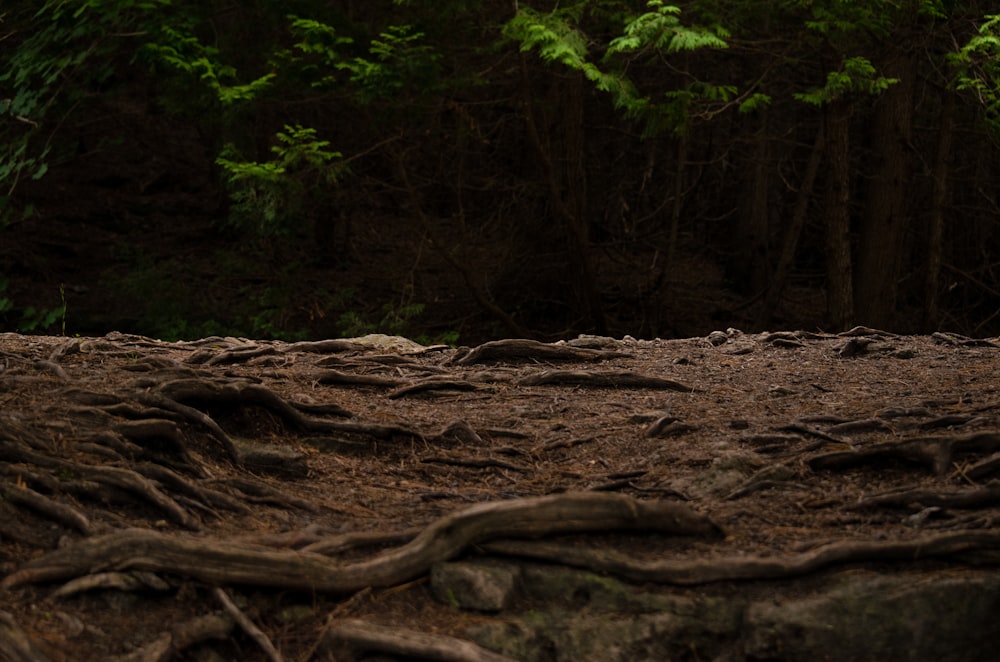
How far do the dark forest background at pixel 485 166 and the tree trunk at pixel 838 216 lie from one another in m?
0.04

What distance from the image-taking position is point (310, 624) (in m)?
4.27

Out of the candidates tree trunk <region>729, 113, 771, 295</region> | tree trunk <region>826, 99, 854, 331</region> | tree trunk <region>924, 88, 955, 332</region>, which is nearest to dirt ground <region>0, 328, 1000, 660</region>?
tree trunk <region>826, 99, 854, 331</region>

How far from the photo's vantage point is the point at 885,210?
13750mm

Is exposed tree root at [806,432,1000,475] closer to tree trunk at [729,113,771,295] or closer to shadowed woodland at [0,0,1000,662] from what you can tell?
shadowed woodland at [0,0,1000,662]

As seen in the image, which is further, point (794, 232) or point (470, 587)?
point (794, 232)

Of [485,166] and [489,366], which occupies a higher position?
[485,166]

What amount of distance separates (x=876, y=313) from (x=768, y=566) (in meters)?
10.4

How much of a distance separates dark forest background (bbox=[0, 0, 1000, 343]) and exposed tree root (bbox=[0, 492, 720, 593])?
6.44m

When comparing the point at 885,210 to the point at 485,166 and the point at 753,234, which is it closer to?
the point at 753,234

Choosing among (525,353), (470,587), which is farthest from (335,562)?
(525,353)

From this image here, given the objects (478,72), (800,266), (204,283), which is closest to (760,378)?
(478,72)

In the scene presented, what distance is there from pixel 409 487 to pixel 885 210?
994cm

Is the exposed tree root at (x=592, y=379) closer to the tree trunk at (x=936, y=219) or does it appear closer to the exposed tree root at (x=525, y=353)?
the exposed tree root at (x=525, y=353)

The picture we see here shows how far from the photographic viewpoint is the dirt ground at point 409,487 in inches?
165
